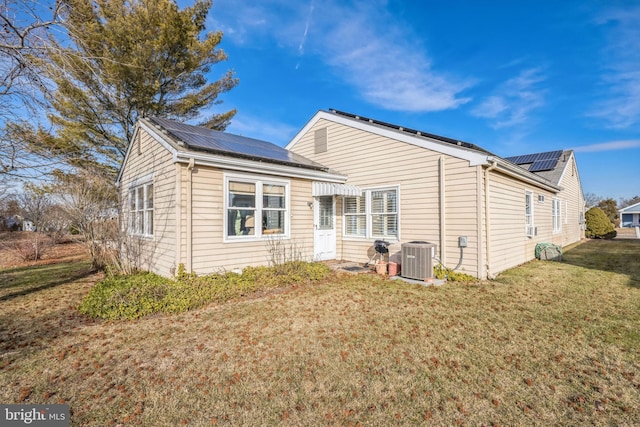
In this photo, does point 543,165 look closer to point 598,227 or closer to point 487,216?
point 598,227

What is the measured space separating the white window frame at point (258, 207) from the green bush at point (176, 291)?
3.50ft

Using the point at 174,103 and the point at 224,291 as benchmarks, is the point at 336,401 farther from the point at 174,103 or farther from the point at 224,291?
the point at 174,103

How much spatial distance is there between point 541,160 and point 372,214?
16744 mm

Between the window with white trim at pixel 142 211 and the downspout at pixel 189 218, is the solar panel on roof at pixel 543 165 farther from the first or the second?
the window with white trim at pixel 142 211

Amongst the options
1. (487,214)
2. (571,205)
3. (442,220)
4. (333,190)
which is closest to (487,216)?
(487,214)

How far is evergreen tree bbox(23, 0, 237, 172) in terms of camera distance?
13891 mm

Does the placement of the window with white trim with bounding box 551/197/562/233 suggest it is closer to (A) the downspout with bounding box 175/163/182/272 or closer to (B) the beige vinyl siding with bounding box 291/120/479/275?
(B) the beige vinyl siding with bounding box 291/120/479/275

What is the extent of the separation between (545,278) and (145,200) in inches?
518

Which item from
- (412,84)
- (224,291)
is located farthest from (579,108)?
(224,291)

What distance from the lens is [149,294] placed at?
6.03m

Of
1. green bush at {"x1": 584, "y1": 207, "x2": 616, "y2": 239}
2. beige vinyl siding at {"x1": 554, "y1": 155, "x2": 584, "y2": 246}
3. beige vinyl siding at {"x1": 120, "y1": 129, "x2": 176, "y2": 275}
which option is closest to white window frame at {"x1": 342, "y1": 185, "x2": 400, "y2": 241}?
beige vinyl siding at {"x1": 120, "y1": 129, "x2": 176, "y2": 275}

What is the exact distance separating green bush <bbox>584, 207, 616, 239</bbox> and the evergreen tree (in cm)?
3041

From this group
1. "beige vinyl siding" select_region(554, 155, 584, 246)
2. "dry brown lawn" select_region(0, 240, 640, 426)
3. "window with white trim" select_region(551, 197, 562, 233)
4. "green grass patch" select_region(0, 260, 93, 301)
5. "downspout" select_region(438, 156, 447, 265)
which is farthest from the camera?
"beige vinyl siding" select_region(554, 155, 584, 246)

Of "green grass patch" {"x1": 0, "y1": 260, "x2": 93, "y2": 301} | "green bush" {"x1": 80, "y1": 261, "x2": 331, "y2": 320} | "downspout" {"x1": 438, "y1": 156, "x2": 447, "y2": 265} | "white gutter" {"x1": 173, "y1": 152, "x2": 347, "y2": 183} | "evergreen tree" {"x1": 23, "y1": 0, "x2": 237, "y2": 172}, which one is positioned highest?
"evergreen tree" {"x1": 23, "y1": 0, "x2": 237, "y2": 172}
